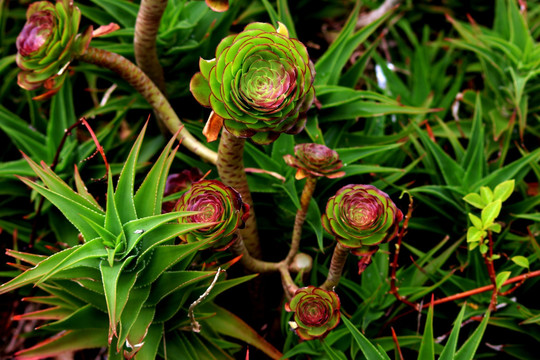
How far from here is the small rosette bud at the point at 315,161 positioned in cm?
90

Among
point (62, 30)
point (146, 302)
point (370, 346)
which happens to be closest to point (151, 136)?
point (62, 30)

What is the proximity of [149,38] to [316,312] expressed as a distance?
0.72 metres

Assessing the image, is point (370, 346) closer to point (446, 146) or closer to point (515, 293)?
point (515, 293)

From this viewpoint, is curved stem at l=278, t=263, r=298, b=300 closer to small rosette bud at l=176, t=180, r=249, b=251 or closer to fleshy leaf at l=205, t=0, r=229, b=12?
small rosette bud at l=176, t=180, r=249, b=251

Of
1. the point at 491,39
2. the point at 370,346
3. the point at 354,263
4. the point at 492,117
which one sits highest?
the point at 491,39

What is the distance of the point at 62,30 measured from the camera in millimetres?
994

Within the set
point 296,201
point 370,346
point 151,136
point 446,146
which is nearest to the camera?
point 370,346

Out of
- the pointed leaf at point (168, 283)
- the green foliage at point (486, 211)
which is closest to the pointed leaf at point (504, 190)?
the green foliage at point (486, 211)

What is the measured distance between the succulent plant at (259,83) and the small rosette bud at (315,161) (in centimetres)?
11

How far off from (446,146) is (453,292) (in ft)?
1.56

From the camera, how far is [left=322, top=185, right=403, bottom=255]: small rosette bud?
802 mm

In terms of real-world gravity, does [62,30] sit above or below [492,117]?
above

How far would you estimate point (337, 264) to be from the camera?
949 millimetres

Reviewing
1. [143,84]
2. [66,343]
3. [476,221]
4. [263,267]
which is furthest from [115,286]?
[476,221]
